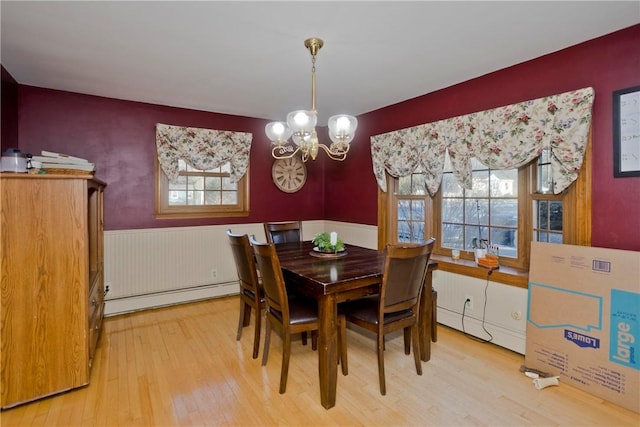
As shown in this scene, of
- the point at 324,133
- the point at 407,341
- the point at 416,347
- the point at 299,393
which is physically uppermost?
the point at 324,133

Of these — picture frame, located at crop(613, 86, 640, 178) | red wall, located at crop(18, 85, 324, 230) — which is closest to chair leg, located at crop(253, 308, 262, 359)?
red wall, located at crop(18, 85, 324, 230)

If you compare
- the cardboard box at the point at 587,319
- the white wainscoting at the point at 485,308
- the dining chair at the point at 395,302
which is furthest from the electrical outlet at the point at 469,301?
the dining chair at the point at 395,302

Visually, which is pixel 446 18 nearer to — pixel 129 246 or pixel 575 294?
pixel 575 294

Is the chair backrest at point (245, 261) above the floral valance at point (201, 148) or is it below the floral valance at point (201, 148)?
below

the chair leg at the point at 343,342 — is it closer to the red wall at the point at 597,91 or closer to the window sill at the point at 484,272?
the window sill at the point at 484,272

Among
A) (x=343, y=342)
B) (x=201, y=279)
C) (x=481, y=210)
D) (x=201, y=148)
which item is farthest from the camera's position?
(x=201, y=279)

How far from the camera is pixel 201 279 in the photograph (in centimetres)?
414

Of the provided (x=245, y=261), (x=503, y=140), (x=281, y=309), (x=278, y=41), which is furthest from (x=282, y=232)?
(x=503, y=140)

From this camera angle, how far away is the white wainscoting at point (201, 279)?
9.20 ft

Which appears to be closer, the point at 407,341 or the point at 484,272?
the point at 407,341

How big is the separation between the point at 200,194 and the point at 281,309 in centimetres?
251

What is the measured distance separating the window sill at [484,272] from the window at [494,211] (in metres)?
0.11

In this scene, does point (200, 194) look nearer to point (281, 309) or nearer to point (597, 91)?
point (281, 309)

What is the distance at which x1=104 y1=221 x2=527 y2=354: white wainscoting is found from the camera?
9.20 feet
